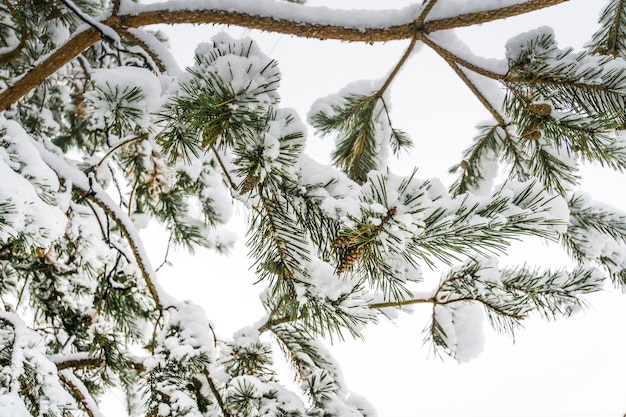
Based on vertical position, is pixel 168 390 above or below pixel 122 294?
below

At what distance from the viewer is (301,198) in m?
0.92

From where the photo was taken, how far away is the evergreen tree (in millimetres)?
812

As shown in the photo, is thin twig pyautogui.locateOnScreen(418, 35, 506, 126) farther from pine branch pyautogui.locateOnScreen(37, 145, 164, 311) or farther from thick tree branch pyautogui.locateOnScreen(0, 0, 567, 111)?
pine branch pyautogui.locateOnScreen(37, 145, 164, 311)

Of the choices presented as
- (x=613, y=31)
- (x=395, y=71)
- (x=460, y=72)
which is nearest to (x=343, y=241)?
(x=460, y=72)

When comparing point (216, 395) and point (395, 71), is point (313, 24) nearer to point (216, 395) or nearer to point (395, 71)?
point (395, 71)

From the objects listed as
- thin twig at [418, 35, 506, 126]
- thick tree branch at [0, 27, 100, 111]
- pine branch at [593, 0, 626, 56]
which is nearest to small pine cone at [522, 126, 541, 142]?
thin twig at [418, 35, 506, 126]

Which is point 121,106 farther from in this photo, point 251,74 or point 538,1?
point 538,1

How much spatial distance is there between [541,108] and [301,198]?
2.53 feet

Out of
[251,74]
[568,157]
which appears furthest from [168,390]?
[568,157]

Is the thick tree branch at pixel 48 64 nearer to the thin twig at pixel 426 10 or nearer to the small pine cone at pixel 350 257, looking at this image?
the thin twig at pixel 426 10

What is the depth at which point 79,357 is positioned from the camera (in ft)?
6.44

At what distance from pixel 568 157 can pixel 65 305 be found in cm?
284

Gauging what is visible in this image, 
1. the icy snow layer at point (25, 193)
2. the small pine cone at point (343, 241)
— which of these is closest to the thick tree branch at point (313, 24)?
the icy snow layer at point (25, 193)

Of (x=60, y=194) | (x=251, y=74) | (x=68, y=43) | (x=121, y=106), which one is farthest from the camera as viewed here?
(x=60, y=194)
